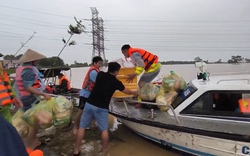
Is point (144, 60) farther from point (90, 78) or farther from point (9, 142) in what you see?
point (9, 142)

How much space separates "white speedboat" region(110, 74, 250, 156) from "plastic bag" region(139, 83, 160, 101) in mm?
388

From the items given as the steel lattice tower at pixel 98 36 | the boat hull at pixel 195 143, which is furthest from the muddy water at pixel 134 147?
the steel lattice tower at pixel 98 36

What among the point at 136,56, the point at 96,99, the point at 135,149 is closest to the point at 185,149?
the point at 135,149

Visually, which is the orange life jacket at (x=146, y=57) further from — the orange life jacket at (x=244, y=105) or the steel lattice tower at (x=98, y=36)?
the steel lattice tower at (x=98, y=36)

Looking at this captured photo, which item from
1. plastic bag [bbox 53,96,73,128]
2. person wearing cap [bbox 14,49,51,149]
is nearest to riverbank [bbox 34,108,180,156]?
person wearing cap [bbox 14,49,51,149]

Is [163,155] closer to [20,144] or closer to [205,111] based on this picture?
[205,111]

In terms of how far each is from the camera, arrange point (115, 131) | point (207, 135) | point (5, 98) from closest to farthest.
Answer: point (5, 98) < point (207, 135) < point (115, 131)

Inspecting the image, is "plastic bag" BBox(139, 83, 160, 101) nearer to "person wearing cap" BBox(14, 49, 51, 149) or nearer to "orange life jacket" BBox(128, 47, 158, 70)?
"orange life jacket" BBox(128, 47, 158, 70)

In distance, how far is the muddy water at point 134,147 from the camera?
441 centimetres

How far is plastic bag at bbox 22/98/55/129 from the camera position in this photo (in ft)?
12.6

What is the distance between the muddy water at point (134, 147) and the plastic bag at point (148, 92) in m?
0.99

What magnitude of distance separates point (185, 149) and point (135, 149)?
50.2 inches

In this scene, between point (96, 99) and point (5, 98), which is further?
point (96, 99)

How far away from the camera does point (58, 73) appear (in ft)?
31.8
